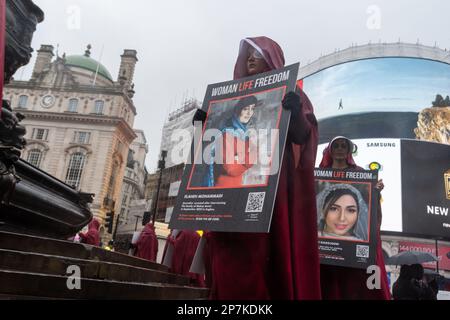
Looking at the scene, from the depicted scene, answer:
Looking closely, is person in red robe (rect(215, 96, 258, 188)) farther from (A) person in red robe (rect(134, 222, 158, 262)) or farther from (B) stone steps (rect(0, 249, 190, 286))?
(A) person in red robe (rect(134, 222, 158, 262))

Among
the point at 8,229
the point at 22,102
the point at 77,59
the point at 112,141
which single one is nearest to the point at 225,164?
the point at 8,229

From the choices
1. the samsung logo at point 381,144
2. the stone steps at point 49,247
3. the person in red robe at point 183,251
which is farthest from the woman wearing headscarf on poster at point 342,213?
the samsung logo at point 381,144

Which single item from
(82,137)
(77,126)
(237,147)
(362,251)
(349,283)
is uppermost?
(77,126)

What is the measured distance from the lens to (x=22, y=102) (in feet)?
155

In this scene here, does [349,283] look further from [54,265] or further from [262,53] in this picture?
[54,265]

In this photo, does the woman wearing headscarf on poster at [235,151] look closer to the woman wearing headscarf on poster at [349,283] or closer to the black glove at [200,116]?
the black glove at [200,116]

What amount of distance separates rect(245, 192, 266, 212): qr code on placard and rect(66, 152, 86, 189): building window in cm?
4451

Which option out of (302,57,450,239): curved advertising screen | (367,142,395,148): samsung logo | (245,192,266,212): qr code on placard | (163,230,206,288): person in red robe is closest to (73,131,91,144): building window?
(302,57,450,239): curved advertising screen

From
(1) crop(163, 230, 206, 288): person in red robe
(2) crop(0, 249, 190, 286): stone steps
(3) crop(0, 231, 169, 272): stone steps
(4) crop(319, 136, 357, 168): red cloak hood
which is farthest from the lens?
(1) crop(163, 230, 206, 288): person in red robe

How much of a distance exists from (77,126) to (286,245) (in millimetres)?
46334

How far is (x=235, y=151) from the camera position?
2594 millimetres

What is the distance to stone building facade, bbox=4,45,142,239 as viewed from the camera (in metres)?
43.7

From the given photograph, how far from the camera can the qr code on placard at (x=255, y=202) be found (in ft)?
7.47

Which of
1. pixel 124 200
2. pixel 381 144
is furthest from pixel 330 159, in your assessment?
pixel 124 200
